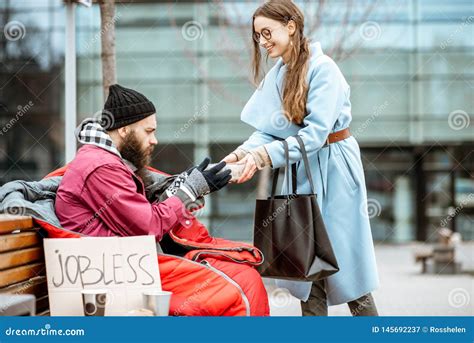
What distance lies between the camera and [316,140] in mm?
3176

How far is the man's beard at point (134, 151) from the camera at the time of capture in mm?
3111

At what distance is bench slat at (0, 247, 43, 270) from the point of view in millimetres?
2701

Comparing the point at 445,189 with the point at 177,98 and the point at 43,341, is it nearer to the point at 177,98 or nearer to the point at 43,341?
the point at 177,98

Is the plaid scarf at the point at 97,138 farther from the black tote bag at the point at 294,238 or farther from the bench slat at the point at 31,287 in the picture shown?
the black tote bag at the point at 294,238

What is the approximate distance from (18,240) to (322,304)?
134cm

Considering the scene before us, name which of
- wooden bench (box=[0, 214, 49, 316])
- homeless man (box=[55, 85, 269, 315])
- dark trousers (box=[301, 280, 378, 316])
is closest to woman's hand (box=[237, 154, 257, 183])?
homeless man (box=[55, 85, 269, 315])

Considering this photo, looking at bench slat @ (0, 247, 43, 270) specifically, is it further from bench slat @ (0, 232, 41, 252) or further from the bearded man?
the bearded man

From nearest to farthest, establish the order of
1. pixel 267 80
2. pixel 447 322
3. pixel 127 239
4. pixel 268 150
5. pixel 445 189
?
pixel 127 239 < pixel 447 322 < pixel 268 150 < pixel 267 80 < pixel 445 189

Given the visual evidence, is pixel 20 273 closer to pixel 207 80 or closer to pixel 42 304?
pixel 42 304

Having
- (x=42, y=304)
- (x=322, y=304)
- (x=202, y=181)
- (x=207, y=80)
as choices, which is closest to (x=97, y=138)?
(x=202, y=181)

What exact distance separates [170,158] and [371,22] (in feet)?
12.9

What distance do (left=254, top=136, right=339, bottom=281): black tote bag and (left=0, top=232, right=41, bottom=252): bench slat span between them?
875mm

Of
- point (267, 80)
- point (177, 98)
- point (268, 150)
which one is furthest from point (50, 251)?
point (177, 98)

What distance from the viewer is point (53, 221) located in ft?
9.55
